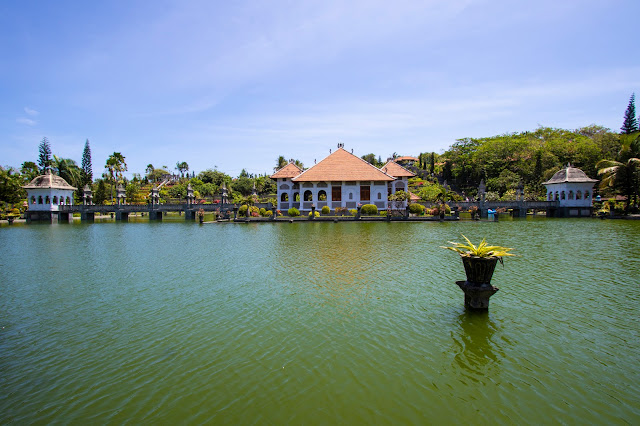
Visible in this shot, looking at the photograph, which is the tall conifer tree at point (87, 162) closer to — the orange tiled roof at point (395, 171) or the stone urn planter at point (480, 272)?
the orange tiled roof at point (395, 171)

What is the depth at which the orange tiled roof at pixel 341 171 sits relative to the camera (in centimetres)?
3881

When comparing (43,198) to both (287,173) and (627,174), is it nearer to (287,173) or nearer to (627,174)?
(287,173)

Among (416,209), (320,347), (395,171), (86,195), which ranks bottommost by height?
(320,347)

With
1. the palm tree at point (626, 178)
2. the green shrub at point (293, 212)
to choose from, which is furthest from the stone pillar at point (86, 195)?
the palm tree at point (626, 178)

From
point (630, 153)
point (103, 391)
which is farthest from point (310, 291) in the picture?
point (630, 153)

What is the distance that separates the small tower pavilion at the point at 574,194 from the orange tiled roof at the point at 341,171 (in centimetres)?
1977

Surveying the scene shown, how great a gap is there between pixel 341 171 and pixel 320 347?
34706 millimetres

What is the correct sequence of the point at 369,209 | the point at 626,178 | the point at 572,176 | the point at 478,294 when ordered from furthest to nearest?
the point at 572,176 → the point at 369,209 → the point at 626,178 → the point at 478,294

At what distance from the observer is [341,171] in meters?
39.8

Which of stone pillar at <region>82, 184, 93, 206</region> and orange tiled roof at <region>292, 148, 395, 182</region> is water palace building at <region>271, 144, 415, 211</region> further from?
stone pillar at <region>82, 184, 93, 206</region>

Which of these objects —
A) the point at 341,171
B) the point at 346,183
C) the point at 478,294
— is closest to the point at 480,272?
the point at 478,294

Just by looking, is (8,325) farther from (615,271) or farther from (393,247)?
(615,271)

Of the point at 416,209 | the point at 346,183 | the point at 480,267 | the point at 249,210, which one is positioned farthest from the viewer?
the point at 346,183

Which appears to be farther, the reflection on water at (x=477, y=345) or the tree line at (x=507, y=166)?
the tree line at (x=507, y=166)
